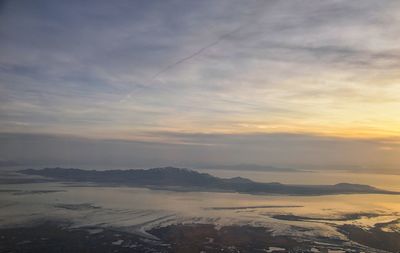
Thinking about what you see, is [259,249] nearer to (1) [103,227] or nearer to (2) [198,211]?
(1) [103,227]

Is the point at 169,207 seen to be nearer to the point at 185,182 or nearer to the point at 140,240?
the point at 140,240

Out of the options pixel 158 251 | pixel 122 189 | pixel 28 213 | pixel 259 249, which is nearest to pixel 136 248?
pixel 158 251

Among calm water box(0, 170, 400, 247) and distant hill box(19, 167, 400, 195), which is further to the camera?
distant hill box(19, 167, 400, 195)

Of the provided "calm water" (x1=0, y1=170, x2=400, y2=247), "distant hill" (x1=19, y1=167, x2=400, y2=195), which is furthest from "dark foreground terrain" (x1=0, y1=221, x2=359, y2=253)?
"distant hill" (x1=19, y1=167, x2=400, y2=195)

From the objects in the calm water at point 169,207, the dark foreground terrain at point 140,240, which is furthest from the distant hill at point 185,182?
the dark foreground terrain at point 140,240

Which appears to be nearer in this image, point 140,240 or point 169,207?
point 140,240

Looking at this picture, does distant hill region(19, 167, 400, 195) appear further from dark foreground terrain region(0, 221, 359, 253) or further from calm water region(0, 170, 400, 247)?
dark foreground terrain region(0, 221, 359, 253)

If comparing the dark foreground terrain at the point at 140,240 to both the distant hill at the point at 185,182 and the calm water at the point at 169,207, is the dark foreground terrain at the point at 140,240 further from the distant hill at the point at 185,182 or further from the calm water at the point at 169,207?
the distant hill at the point at 185,182

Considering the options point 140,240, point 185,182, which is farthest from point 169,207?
point 185,182
